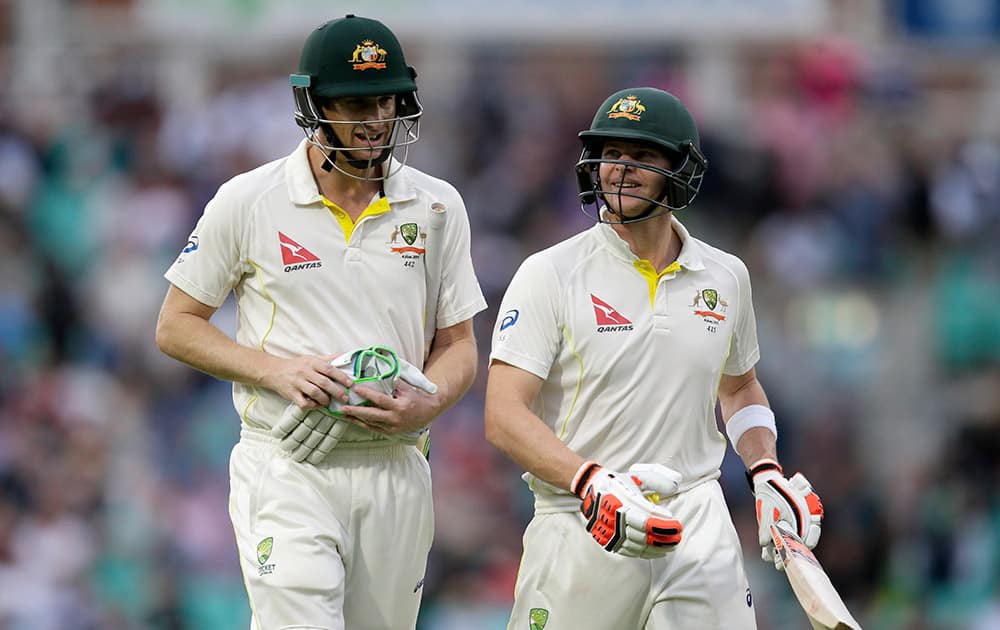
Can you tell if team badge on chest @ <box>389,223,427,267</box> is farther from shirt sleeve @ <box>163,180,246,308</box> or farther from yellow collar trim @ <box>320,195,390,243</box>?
shirt sleeve @ <box>163,180,246,308</box>

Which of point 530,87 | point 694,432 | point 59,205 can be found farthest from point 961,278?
point 694,432

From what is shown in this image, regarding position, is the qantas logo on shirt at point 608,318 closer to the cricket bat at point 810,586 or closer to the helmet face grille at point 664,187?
the helmet face grille at point 664,187

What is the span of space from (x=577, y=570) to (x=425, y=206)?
1.26m

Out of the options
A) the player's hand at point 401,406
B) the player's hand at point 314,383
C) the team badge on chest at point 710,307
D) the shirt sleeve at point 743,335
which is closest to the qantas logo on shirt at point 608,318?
the team badge on chest at point 710,307

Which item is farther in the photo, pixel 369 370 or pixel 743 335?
pixel 743 335

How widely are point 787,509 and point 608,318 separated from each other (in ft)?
2.73

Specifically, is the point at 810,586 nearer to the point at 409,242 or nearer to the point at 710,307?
the point at 710,307

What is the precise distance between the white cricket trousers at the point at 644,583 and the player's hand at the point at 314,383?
82cm

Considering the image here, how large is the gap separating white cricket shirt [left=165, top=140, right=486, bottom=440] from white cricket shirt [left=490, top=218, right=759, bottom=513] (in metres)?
0.35

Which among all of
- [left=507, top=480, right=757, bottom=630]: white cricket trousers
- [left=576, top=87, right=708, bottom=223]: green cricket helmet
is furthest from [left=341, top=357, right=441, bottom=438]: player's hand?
[left=576, top=87, right=708, bottom=223]: green cricket helmet

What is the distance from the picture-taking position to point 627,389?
214 inches

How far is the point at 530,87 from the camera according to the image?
13391 mm

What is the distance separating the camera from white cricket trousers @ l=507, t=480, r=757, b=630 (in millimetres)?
5414

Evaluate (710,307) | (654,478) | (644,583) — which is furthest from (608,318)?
→ (644,583)
